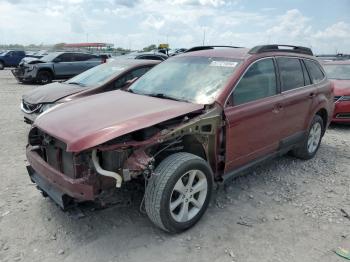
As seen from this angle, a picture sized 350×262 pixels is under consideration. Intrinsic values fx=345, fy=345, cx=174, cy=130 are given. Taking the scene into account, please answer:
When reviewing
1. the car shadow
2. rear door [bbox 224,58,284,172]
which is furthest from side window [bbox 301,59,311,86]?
the car shadow

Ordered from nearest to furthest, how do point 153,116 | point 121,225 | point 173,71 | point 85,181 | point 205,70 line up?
point 85,181, point 153,116, point 121,225, point 205,70, point 173,71

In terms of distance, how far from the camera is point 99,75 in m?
7.25

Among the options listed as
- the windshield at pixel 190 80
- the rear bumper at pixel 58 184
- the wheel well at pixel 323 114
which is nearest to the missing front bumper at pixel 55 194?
the rear bumper at pixel 58 184

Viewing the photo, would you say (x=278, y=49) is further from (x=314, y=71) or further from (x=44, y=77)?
(x=44, y=77)

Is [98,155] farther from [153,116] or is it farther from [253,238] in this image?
[253,238]

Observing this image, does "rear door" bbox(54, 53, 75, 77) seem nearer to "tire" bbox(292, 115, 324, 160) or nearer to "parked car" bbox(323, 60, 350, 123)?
"parked car" bbox(323, 60, 350, 123)

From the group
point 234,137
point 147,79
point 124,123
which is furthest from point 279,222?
point 147,79

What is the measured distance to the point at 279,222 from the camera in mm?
3693

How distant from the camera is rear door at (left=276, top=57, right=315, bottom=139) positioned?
4652 mm

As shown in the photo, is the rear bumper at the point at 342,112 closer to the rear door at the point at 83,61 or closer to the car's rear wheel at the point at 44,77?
the rear door at the point at 83,61

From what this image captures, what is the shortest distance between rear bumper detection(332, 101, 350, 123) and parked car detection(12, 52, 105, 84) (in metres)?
11.1

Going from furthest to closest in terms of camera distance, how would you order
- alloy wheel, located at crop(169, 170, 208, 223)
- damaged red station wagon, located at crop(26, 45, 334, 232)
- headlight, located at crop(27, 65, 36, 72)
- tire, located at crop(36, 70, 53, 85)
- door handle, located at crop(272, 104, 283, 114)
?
tire, located at crop(36, 70, 53, 85) → headlight, located at crop(27, 65, 36, 72) → door handle, located at crop(272, 104, 283, 114) → alloy wheel, located at crop(169, 170, 208, 223) → damaged red station wagon, located at crop(26, 45, 334, 232)

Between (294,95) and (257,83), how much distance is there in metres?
0.87

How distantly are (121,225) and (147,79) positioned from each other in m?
2.01
